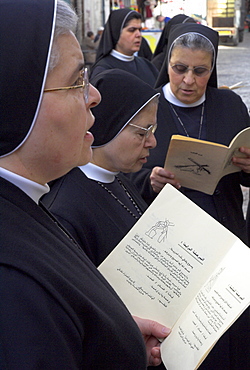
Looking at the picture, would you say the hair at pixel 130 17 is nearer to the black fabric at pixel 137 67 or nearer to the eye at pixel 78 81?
the black fabric at pixel 137 67

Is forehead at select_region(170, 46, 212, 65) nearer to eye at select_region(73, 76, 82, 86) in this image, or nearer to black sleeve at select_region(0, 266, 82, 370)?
eye at select_region(73, 76, 82, 86)

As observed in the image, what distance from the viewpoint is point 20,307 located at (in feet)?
3.14

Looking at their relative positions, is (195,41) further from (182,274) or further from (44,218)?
(44,218)

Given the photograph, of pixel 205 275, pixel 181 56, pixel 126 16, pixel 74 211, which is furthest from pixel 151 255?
pixel 126 16

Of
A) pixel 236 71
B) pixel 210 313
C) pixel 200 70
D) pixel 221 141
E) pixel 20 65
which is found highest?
pixel 20 65

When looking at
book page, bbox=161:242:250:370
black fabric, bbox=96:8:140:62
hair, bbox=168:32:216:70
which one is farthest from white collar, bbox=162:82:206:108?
black fabric, bbox=96:8:140:62

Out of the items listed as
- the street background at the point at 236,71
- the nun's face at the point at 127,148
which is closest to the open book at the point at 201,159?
the nun's face at the point at 127,148

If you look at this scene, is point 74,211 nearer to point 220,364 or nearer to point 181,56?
point 220,364

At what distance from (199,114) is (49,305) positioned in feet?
6.77

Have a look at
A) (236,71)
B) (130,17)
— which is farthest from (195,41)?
(236,71)

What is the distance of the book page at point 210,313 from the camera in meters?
1.41

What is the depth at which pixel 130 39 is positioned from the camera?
5602 millimetres

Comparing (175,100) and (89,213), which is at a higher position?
(175,100)

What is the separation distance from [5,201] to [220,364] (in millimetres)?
1614
